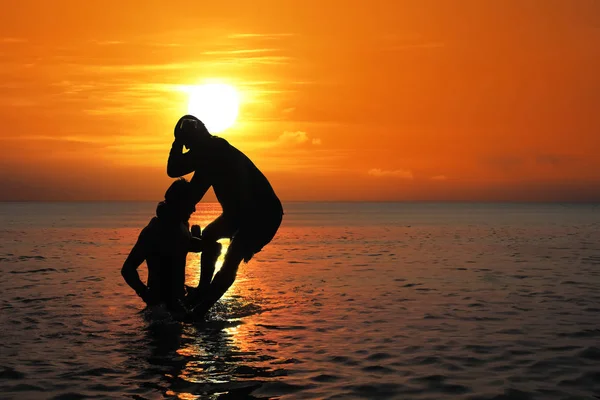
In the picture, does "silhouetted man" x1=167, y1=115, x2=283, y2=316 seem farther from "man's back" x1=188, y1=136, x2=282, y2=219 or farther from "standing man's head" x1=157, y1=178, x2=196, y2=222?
"standing man's head" x1=157, y1=178, x2=196, y2=222

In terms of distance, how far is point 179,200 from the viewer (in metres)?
11.3

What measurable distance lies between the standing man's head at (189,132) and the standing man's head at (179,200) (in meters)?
0.67

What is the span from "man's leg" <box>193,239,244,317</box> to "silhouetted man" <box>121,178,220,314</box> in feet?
1.94

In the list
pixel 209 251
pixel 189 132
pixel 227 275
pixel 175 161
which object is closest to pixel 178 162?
pixel 175 161

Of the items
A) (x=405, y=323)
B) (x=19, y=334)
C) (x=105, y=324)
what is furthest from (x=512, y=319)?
(x=19, y=334)

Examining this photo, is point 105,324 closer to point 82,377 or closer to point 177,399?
point 82,377

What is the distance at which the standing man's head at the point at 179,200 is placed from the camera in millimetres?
11156

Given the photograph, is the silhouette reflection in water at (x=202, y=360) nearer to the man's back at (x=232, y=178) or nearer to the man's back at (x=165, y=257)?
the man's back at (x=165, y=257)

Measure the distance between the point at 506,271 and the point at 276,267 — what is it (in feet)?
22.8

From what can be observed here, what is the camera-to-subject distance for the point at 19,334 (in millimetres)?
10570

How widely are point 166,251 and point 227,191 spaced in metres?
1.46

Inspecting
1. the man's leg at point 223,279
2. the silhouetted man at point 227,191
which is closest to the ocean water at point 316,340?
the man's leg at point 223,279

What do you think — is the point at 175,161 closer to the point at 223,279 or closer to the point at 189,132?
the point at 189,132

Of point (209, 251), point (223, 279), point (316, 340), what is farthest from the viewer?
point (209, 251)
